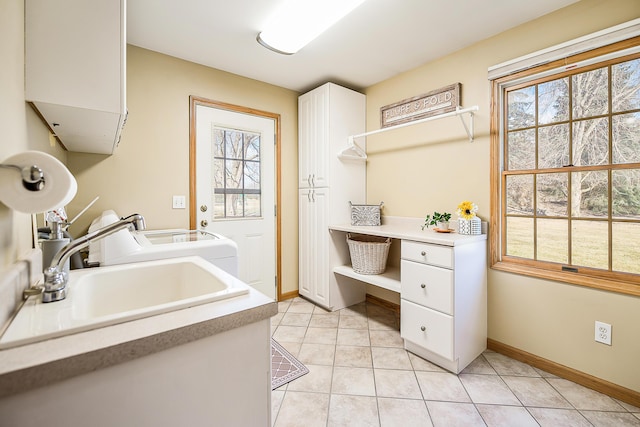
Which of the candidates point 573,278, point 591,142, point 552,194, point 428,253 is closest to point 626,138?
point 591,142

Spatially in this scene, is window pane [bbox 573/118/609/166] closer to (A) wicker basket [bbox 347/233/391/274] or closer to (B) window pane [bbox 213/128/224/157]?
(A) wicker basket [bbox 347/233/391/274]

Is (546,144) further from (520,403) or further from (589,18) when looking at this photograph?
(520,403)

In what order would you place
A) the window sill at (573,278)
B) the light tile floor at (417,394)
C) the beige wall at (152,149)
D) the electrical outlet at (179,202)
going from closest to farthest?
1. the light tile floor at (417,394)
2. the window sill at (573,278)
3. the beige wall at (152,149)
4. the electrical outlet at (179,202)

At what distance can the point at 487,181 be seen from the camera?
7.18 ft

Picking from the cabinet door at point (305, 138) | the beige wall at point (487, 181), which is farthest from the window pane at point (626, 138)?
the cabinet door at point (305, 138)

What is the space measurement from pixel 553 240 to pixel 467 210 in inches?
22.2

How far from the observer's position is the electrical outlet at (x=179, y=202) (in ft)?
8.24

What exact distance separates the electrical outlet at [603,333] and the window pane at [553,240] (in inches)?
15.5

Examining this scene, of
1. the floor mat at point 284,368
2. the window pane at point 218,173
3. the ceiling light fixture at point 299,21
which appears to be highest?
the ceiling light fixture at point 299,21

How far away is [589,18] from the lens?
1739 mm

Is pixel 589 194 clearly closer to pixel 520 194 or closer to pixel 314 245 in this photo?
pixel 520 194

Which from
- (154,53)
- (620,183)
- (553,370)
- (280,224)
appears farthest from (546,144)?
(154,53)

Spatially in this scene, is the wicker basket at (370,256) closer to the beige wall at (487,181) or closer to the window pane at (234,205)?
the beige wall at (487,181)

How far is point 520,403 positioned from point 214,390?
1.76 m
